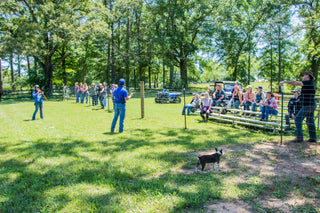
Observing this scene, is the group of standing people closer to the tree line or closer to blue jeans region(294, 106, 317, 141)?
the tree line

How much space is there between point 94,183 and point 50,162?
5.52 feet

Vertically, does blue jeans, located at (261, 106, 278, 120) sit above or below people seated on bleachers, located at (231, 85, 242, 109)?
below

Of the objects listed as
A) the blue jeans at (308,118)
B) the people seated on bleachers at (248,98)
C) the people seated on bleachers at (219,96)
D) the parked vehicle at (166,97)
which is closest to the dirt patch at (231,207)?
the blue jeans at (308,118)

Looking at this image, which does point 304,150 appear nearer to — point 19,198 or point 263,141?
point 263,141

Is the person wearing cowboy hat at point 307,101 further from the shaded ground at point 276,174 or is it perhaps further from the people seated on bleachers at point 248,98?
the people seated on bleachers at point 248,98

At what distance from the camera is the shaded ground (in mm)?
3072

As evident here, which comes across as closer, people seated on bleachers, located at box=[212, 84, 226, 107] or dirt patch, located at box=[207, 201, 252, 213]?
dirt patch, located at box=[207, 201, 252, 213]

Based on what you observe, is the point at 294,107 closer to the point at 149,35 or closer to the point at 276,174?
the point at 276,174

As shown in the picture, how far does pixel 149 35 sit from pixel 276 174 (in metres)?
33.7

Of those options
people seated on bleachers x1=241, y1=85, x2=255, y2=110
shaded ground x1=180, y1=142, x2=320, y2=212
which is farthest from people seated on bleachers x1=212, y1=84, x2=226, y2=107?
shaded ground x1=180, y1=142, x2=320, y2=212

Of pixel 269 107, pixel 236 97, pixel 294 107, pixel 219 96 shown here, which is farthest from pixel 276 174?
pixel 219 96

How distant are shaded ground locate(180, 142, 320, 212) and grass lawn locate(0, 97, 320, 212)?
2 centimetres

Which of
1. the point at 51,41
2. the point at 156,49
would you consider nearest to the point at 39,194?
the point at 51,41

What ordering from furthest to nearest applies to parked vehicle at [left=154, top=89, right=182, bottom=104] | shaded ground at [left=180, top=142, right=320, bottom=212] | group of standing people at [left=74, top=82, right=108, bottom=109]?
1. parked vehicle at [left=154, top=89, right=182, bottom=104]
2. group of standing people at [left=74, top=82, right=108, bottom=109]
3. shaded ground at [left=180, top=142, right=320, bottom=212]
